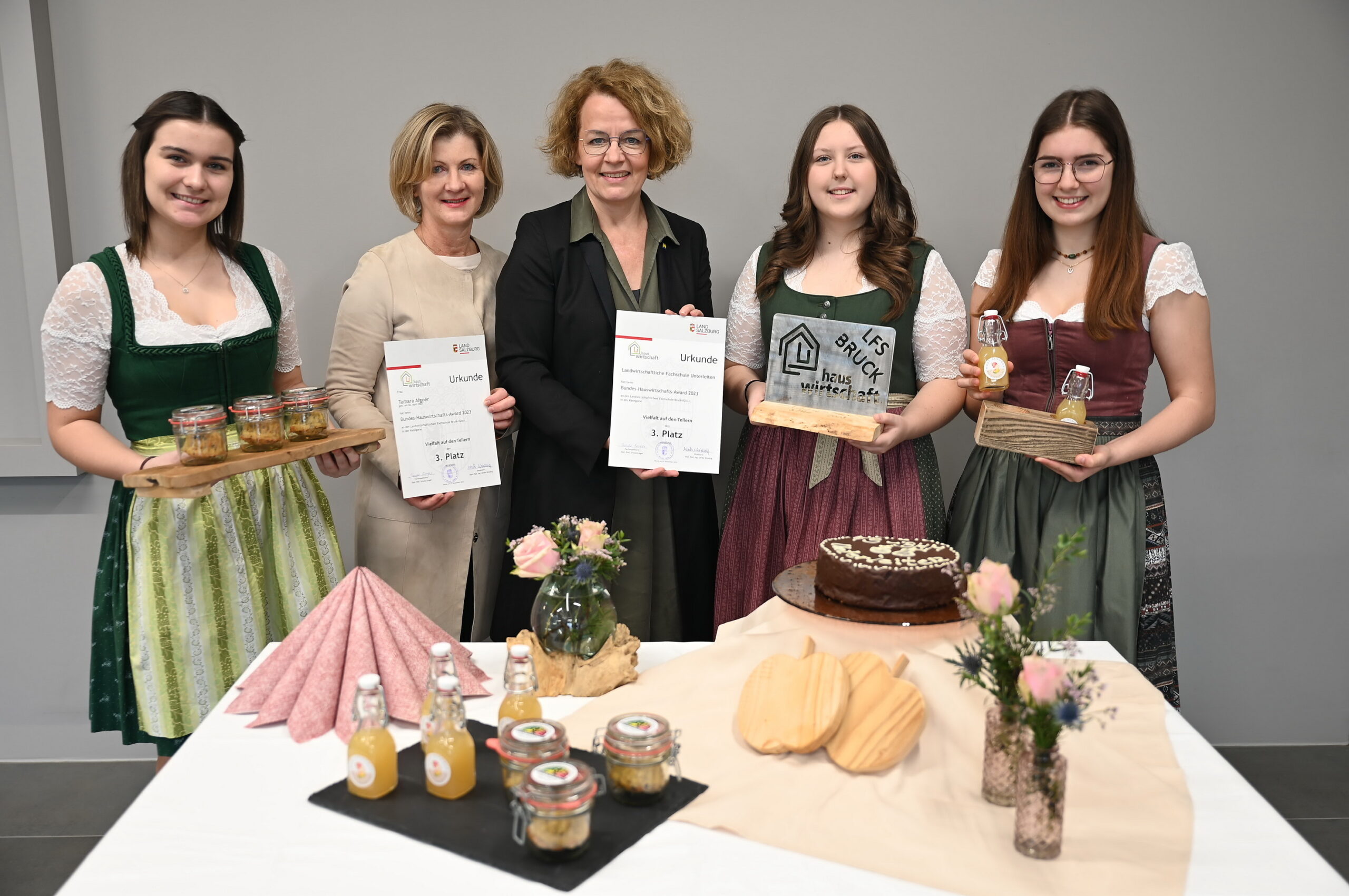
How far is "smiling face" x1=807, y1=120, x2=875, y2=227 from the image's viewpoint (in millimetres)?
2834

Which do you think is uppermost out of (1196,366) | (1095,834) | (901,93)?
(901,93)

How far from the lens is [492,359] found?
9.94ft

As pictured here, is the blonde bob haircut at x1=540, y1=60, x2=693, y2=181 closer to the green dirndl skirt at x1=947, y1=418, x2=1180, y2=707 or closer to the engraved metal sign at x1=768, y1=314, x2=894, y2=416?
the engraved metal sign at x1=768, y1=314, x2=894, y2=416

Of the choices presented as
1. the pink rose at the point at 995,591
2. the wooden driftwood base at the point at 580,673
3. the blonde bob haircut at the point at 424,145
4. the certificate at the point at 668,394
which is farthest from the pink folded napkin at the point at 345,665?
the blonde bob haircut at the point at 424,145

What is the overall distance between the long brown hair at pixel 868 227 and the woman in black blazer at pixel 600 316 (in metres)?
0.24

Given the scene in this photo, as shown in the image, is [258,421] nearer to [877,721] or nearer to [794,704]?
[794,704]

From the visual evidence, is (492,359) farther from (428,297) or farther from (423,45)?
(423,45)

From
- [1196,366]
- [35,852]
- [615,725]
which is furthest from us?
[35,852]

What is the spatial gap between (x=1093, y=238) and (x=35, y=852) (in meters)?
3.62

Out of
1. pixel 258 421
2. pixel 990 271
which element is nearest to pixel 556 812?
pixel 258 421

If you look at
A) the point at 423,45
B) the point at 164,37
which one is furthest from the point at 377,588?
the point at 164,37

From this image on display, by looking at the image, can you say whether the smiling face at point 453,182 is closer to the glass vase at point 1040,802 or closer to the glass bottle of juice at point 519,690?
the glass bottle of juice at point 519,690

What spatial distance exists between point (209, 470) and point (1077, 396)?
2064 millimetres

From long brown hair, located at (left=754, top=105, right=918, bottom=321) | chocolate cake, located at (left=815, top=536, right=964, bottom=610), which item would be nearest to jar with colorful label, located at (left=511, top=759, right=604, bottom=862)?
chocolate cake, located at (left=815, top=536, right=964, bottom=610)
